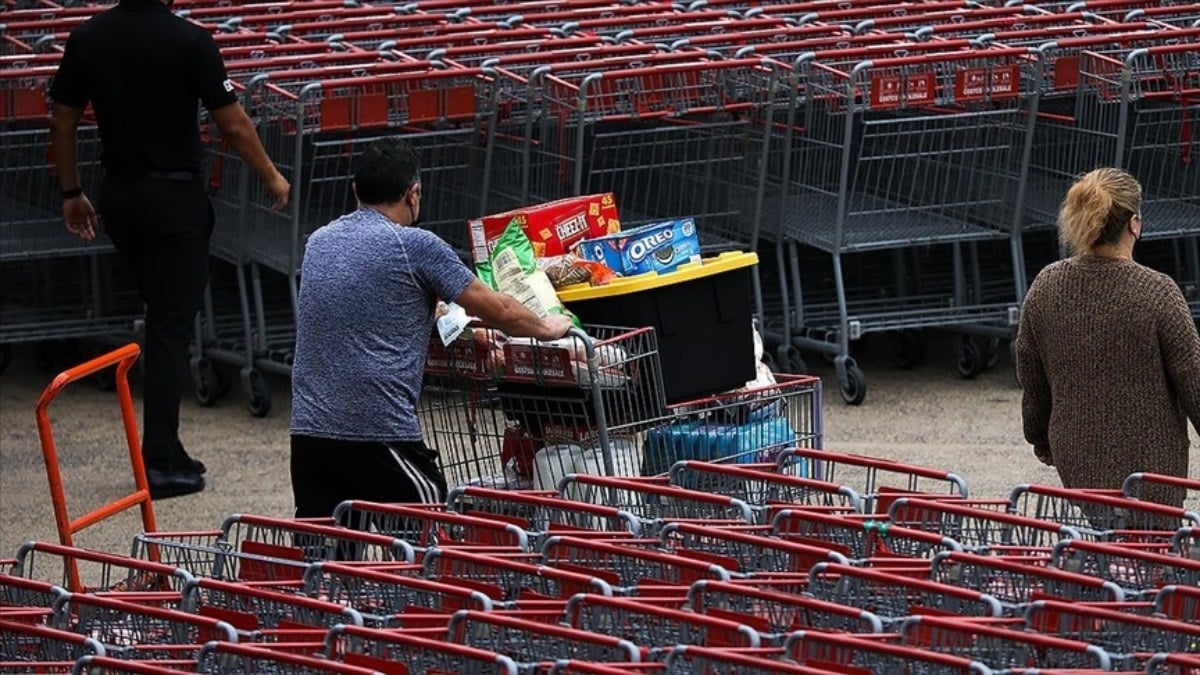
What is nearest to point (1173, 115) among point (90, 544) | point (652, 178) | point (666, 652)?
point (652, 178)

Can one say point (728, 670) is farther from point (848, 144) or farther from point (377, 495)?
point (848, 144)

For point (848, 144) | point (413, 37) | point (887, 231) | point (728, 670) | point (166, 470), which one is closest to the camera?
point (728, 670)

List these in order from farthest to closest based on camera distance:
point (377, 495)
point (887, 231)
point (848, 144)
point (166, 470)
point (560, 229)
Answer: point (887, 231) < point (848, 144) < point (166, 470) < point (560, 229) < point (377, 495)

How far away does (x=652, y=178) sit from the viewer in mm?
10867

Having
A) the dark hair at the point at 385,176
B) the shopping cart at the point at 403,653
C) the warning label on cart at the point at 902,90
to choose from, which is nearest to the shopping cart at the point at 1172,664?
the shopping cart at the point at 403,653

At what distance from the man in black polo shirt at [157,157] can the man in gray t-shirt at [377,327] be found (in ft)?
6.88

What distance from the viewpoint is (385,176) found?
6629 millimetres

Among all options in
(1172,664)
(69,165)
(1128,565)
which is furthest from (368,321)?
(1172,664)

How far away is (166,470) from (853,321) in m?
3.13

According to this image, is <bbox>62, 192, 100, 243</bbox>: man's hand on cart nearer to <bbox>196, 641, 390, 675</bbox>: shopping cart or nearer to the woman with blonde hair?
the woman with blonde hair

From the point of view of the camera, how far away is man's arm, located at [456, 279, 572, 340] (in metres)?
6.55

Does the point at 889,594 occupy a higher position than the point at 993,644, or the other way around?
the point at 993,644

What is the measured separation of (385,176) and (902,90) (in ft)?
13.2

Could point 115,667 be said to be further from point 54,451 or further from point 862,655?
point 54,451
